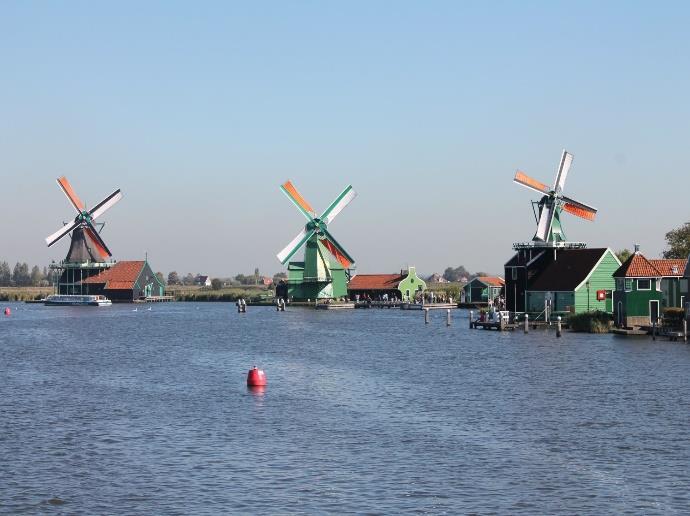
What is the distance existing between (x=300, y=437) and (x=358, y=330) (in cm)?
6616

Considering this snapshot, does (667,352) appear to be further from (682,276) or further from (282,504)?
(282,504)

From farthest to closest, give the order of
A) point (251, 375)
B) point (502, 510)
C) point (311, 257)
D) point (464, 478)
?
point (311, 257)
point (251, 375)
point (464, 478)
point (502, 510)

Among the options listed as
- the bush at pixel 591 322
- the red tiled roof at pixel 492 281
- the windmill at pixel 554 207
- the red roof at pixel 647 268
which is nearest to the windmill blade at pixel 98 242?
the red tiled roof at pixel 492 281

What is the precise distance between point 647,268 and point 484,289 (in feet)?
259

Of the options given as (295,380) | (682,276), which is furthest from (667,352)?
(295,380)

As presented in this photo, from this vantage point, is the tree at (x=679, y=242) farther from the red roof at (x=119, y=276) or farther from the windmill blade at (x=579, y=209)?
the red roof at (x=119, y=276)

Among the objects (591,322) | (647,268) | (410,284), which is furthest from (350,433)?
(410,284)

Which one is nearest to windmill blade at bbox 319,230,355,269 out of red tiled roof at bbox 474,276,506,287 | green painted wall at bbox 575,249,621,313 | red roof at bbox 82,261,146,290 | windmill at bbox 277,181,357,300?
windmill at bbox 277,181,357,300

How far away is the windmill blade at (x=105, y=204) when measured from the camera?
185m

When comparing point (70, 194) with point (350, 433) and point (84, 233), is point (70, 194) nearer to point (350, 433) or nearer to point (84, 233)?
point (84, 233)

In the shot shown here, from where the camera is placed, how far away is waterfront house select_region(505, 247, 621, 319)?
9606 centimetres

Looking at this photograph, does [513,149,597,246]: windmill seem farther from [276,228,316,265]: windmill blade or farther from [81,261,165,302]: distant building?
[81,261,165,302]: distant building

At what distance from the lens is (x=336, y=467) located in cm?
3058

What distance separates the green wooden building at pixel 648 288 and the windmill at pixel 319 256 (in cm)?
7795
